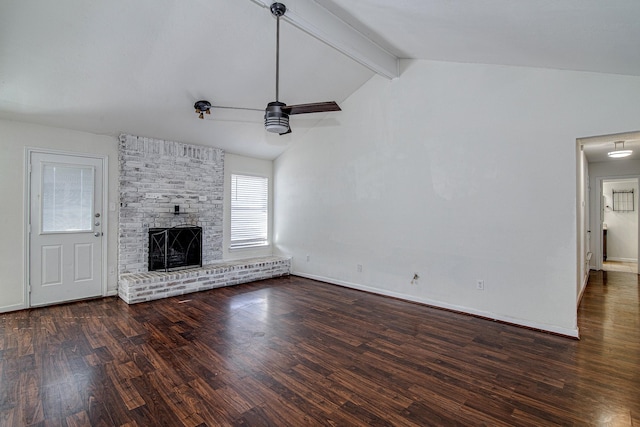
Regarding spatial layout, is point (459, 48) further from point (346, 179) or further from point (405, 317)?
point (405, 317)

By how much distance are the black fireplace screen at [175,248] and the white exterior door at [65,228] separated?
0.74 metres

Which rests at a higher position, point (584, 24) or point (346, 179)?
point (584, 24)

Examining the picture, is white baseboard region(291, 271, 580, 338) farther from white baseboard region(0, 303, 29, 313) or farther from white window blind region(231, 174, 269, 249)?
white baseboard region(0, 303, 29, 313)

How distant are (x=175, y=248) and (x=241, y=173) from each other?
2.00 metres

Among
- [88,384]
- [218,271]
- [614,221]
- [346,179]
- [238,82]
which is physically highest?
[238,82]

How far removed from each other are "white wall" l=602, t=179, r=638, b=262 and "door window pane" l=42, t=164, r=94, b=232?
11413mm

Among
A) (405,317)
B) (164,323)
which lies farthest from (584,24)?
(164,323)

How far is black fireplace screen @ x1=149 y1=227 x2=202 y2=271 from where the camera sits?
201 inches

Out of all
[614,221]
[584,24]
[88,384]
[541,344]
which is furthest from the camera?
[614,221]

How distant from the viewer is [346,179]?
541 cm

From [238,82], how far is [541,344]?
15.6 ft

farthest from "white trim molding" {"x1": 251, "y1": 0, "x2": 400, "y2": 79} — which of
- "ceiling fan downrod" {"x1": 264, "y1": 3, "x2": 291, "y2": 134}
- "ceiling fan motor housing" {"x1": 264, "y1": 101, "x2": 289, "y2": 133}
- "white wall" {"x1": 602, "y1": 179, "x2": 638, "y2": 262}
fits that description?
"white wall" {"x1": 602, "y1": 179, "x2": 638, "y2": 262}

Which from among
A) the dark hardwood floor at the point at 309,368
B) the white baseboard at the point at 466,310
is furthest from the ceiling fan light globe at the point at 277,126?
the white baseboard at the point at 466,310

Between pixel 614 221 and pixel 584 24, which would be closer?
Answer: pixel 584 24
